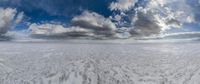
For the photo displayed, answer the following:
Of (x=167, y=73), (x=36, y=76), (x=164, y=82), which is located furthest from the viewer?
(x=167, y=73)

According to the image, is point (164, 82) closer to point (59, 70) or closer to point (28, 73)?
point (59, 70)

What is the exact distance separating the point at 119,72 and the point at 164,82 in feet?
6.25

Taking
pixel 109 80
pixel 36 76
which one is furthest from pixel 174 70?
pixel 36 76

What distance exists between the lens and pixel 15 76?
7.68 metres

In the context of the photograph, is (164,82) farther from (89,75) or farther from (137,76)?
(89,75)

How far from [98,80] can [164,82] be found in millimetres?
2103

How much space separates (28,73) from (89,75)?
2.19m

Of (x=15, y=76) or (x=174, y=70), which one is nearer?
(x=15, y=76)

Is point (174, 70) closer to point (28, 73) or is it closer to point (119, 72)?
point (119, 72)

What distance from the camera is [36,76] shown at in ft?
25.8

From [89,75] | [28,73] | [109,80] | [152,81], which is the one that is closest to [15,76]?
[28,73]

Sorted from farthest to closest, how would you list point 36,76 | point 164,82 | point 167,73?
point 167,73, point 36,76, point 164,82

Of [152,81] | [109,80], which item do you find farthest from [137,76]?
[109,80]

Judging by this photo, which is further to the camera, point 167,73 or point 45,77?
point 167,73
